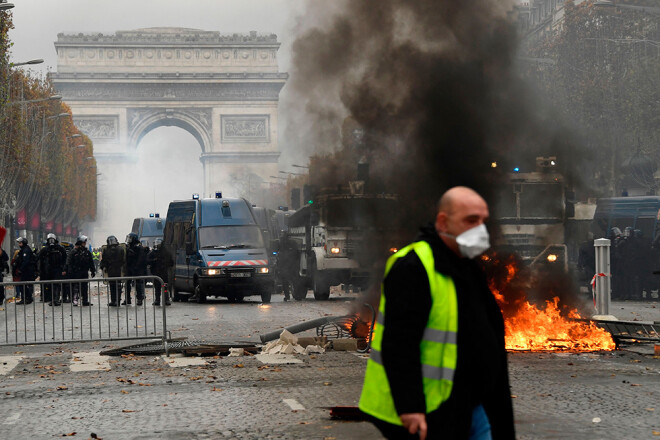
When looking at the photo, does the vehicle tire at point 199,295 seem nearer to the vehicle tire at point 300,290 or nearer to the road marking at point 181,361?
the vehicle tire at point 300,290

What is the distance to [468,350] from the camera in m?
4.02

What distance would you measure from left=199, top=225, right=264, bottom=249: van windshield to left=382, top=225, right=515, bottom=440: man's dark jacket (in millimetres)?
21985

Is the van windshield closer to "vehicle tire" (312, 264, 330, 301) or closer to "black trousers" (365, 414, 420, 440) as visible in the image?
"vehicle tire" (312, 264, 330, 301)

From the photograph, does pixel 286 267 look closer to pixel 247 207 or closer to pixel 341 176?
pixel 247 207

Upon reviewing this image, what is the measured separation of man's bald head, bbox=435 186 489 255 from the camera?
13.3 ft

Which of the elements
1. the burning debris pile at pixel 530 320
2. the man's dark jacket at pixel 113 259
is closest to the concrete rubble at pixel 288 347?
the burning debris pile at pixel 530 320

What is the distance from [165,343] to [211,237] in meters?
12.6

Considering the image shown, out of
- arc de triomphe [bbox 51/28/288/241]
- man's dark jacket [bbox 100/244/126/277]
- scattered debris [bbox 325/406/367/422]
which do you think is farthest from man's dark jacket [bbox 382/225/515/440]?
arc de triomphe [bbox 51/28/288/241]

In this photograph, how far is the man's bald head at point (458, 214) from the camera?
4.05 meters

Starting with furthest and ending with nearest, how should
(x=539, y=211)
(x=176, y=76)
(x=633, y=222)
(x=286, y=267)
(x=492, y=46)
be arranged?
(x=176, y=76) → (x=633, y=222) → (x=286, y=267) → (x=539, y=211) → (x=492, y=46)

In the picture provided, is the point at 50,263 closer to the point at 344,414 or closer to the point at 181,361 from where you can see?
the point at 181,361

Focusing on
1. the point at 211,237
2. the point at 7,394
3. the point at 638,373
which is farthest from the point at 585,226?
the point at 7,394

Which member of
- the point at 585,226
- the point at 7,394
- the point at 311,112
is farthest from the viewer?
the point at 585,226

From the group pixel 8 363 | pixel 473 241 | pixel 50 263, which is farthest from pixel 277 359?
pixel 50 263
